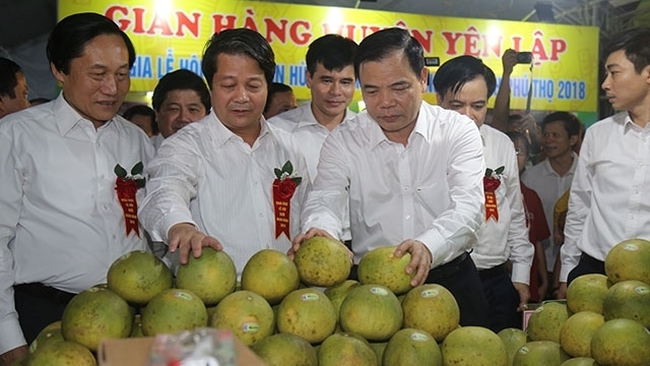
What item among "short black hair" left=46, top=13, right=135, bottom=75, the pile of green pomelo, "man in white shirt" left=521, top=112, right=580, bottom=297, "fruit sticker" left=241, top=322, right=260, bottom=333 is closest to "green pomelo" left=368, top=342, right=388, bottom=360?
the pile of green pomelo

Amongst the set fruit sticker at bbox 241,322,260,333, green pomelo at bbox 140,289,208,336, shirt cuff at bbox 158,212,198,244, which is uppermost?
shirt cuff at bbox 158,212,198,244

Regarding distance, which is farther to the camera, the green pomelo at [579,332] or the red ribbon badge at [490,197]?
the red ribbon badge at [490,197]

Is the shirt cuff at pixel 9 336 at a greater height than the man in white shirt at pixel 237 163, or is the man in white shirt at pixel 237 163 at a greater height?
the man in white shirt at pixel 237 163

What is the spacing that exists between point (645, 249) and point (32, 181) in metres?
1.89

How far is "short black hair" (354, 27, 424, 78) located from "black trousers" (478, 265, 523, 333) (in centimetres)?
140

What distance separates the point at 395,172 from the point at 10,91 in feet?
8.14

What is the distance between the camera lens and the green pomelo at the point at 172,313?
1.83 meters

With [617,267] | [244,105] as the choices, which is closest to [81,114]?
[244,105]

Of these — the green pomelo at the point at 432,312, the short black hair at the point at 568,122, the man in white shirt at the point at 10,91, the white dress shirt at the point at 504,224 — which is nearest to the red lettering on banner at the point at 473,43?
the short black hair at the point at 568,122

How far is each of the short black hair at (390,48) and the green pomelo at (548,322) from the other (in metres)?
0.90

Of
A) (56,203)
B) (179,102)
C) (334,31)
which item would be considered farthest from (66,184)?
(334,31)

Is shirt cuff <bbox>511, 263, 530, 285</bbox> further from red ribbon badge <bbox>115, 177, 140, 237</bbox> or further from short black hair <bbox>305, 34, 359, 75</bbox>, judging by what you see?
red ribbon badge <bbox>115, 177, 140, 237</bbox>

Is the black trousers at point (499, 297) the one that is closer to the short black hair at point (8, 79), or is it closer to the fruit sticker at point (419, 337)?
the fruit sticker at point (419, 337)

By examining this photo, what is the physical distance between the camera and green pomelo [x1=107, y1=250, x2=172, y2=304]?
1966 millimetres
